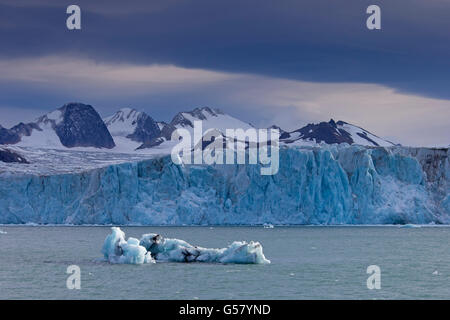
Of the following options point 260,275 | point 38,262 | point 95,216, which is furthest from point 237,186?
point 260,275

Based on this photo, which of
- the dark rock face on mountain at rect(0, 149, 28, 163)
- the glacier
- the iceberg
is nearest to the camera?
the iceberg

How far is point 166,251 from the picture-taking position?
3581 centimetres

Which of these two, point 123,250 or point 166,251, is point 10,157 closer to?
point 166,251

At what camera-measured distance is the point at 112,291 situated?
84.2 feet

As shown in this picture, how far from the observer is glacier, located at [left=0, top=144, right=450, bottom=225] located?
2876 inches

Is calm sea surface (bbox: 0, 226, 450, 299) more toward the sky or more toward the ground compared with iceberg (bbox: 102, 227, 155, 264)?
more toward the ground

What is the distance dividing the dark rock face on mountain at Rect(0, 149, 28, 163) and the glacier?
62.6 m

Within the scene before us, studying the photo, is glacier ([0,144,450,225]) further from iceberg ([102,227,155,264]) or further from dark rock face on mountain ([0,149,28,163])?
dark rock face on mountain ([0,149,28,163])

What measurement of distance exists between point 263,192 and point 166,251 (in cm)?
3837

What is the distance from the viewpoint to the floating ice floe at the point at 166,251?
112 ft

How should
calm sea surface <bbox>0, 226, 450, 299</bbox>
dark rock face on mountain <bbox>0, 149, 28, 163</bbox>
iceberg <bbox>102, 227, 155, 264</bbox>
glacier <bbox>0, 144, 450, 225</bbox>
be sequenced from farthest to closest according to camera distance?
dark rock face on mountain <bbox>0, 149, 28, 163</bbox>
glacier <bbox>0, 144, 450, 225</bbox>
iceberg <bbox>102, 227, 155, 264</bbox>
calm sea surface <bbox>0, 226, 450, 299</bbox>

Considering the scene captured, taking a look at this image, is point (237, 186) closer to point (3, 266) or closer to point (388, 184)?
point (388, 184)

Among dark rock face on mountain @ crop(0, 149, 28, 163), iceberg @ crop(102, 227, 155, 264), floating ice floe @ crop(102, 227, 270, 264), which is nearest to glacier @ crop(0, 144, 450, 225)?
floating ice floe @ crop(102, 227, 270, 264)

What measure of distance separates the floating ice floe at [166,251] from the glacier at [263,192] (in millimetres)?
37946
